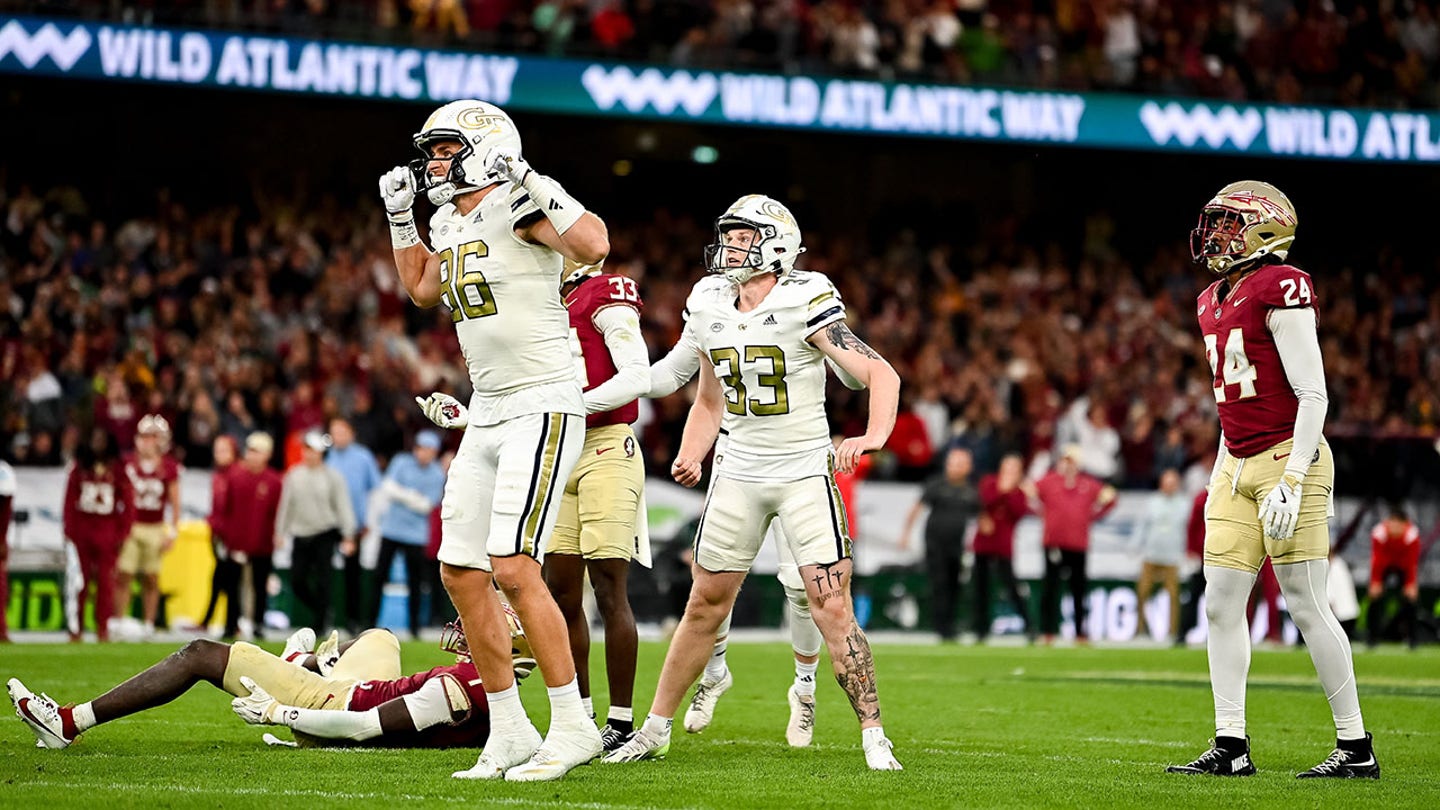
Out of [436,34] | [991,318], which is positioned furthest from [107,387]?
[991,318]

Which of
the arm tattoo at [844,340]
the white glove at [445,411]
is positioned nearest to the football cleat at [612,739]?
the white glove at [445,411]

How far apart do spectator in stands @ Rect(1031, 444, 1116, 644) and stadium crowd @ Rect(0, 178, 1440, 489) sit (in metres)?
2.03

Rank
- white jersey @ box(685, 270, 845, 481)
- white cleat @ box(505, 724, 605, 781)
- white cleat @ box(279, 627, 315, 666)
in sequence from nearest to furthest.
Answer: white cleat @ box(505, 724, 605, 781), white jersey @ box(685, 270, 845, 481), white cleat @ box(279, 627, 315, 666)

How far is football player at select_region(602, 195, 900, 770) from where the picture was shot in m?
7.54

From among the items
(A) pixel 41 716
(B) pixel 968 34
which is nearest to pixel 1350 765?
(A) pixel 41 716

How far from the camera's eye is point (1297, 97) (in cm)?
2591

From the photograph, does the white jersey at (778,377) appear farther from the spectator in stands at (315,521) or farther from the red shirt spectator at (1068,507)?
the red shirt spectator at (1068,507)

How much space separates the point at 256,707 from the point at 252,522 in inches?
373

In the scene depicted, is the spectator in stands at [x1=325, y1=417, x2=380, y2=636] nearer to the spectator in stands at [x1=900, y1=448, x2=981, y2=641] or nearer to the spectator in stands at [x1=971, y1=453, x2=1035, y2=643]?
the spectator in stands at [x1=900, y1=448, x2=981, y2=641]

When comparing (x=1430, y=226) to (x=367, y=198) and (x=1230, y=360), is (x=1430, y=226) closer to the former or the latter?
(x=367, y=198)

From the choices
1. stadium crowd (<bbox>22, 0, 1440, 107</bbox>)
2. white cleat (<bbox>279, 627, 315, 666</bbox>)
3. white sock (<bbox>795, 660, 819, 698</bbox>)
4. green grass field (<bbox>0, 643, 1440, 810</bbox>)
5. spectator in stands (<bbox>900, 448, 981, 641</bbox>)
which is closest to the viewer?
green grass field (<bbox>0, 643, 1440, 810</bbox>)

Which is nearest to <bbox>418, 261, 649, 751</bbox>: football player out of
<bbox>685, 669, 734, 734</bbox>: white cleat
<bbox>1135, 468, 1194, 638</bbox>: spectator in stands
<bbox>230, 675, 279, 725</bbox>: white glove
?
<bbox>685, 669, 734, 734</bbox>: white cleat

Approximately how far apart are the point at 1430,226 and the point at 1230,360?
2464 cm

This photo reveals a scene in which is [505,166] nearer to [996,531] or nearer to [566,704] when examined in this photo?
[566,704]
